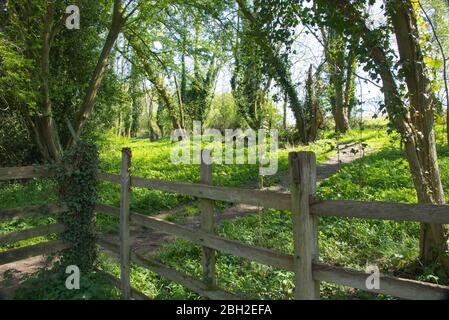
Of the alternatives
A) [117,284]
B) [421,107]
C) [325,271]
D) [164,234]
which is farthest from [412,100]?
[164,234]

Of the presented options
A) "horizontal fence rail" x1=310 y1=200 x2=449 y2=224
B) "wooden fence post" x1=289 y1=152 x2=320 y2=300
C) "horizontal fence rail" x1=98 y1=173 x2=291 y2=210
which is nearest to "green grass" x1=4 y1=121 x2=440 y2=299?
"wooden fence post" x1=289 y1=152 x2=320 y2=300

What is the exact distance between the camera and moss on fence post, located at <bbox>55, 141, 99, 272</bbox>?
5.66 meters

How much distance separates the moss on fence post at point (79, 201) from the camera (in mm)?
5664

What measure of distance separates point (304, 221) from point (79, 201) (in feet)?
12.2

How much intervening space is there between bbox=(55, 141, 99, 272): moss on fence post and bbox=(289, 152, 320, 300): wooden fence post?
11.8 feet

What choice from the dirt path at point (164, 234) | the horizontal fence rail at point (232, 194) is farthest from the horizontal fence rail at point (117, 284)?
the dirt path at point (164, 234)

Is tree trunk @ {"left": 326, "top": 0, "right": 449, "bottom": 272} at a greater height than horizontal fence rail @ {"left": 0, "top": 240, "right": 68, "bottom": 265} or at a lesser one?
greater

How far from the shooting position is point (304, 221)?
317 centimetres

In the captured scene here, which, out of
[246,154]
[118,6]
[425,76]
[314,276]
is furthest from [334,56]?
[246,154]

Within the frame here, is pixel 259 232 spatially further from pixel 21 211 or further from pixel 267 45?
pixel 21 211

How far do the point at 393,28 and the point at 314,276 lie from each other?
3341 mm

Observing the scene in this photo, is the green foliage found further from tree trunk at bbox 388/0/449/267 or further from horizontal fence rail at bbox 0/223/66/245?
tree trunk at bbox 388/0/449/267

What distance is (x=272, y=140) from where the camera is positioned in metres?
17.7
